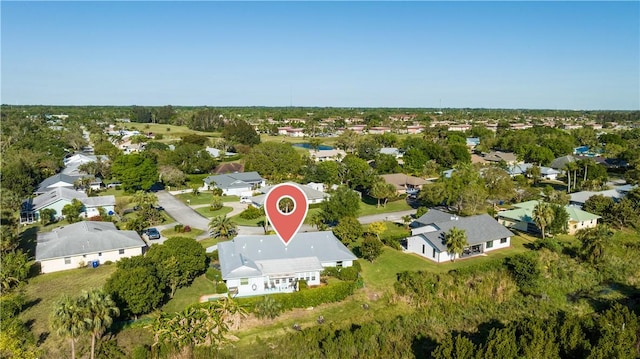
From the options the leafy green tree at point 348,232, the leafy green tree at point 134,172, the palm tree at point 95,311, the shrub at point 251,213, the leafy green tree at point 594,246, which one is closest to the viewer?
the palm tree at point 95,311

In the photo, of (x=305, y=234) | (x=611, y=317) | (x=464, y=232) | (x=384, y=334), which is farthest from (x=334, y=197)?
(x=611, y=317)

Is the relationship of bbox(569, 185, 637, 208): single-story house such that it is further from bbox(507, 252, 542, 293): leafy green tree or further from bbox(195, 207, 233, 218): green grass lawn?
bbox(195, 207, 233, 218): green grass lawn

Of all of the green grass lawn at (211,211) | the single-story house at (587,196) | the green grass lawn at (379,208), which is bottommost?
the green grass lawn at (211,211)

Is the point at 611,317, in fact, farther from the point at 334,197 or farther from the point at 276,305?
the point at 334,197

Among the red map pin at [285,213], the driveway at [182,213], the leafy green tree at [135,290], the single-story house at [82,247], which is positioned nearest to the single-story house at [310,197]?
the driveway at [182,213]

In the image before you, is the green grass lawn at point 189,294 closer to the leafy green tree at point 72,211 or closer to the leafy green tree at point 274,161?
the leafy green tree at point 72,211

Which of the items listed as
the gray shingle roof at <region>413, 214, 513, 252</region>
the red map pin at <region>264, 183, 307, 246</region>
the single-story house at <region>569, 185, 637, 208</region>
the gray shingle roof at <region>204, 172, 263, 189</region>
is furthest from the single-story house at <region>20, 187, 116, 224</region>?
the single-story house at <region>569, 185, 637, 208</region>

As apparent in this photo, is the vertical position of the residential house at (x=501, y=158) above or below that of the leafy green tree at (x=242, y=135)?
below
